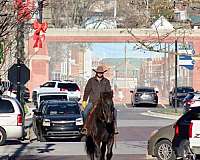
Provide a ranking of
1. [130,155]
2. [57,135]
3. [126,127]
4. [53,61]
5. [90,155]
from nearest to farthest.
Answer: [90,155] → [130,155] → [57,135] → [126,127] → [53,61]

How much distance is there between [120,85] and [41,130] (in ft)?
119

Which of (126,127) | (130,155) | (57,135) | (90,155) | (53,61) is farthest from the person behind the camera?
(53,61)

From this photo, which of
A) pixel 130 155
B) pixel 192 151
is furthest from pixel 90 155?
pixel 130 155

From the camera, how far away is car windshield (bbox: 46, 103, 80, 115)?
27516 mm

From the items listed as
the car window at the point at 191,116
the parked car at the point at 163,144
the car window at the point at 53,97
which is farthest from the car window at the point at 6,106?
the car window at the point at 53,97

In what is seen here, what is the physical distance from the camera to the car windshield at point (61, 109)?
27516 millimetres

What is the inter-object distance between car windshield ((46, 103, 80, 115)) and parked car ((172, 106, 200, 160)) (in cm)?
946

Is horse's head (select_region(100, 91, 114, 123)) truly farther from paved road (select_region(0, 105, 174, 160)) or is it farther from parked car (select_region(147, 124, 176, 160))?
paved road (select_region(0, 105, 174, 160))

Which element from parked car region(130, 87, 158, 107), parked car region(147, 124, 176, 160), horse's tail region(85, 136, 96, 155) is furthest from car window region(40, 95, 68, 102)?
horse's tail region(85, 136, 96, 155)

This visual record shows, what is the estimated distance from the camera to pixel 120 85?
62.9m

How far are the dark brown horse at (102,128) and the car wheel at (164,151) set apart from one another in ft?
10.4

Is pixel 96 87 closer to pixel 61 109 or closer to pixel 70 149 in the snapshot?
pixel 70 149

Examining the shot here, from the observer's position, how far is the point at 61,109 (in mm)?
27703

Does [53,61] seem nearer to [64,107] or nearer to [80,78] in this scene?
[80,78]
